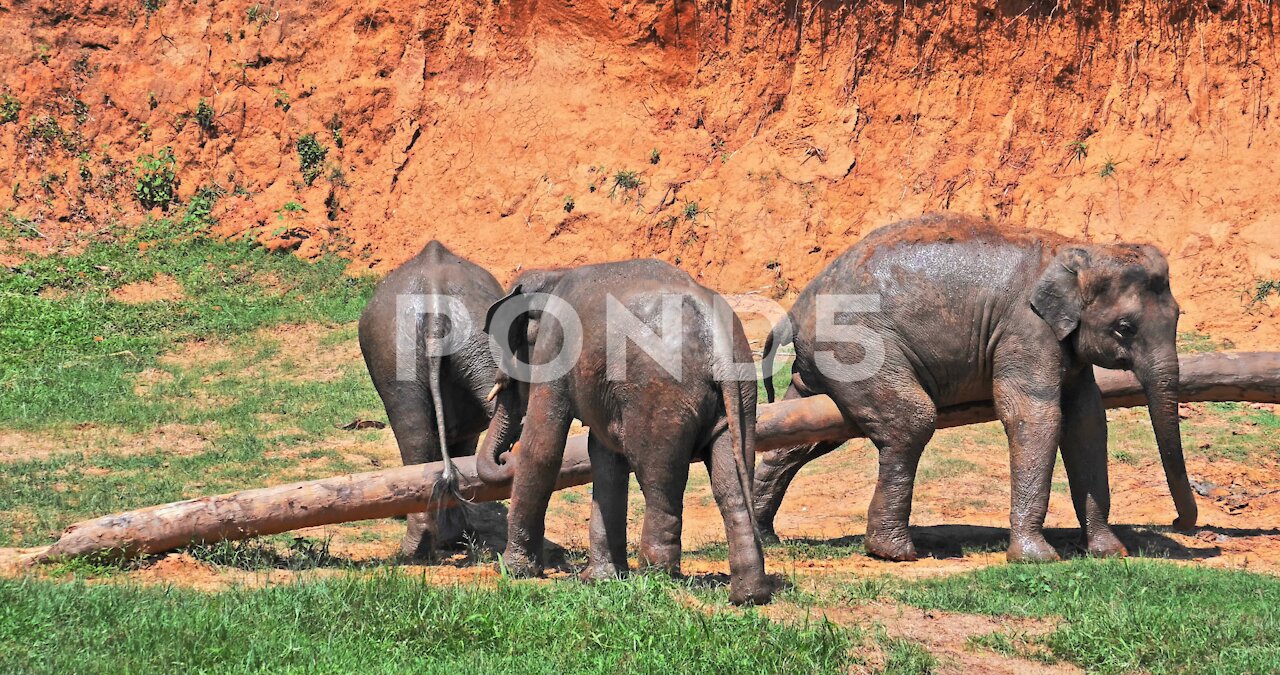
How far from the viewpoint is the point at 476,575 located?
31.9ft

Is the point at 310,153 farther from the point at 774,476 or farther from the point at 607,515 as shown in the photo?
the point at 607,515

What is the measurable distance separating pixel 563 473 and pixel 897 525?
8.62ft

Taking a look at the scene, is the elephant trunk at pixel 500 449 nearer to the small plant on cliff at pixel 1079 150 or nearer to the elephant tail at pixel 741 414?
the elephant tail at pixel 741 414

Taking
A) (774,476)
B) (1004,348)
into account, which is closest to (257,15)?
(774,476)

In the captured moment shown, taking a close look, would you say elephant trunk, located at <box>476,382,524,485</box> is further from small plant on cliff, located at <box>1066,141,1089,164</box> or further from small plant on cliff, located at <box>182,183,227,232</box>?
small plant on cliff, located at <box>1066,141,1089,164</box>

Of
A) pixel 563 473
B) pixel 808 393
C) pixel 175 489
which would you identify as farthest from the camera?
pixel 175 489

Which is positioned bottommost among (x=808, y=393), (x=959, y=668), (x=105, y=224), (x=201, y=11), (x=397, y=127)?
(x=959, y=668)

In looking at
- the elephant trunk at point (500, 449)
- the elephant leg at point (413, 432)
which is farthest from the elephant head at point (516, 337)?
the elephant leg at point (413, 432)

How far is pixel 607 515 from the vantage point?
30.8 feet

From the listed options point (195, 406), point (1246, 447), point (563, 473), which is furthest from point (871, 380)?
point (195, 406)

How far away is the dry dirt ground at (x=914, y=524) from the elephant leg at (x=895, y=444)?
26 cm

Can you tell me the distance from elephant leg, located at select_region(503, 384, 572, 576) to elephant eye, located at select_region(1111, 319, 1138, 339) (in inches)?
163

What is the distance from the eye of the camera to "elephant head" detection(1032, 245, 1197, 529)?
10.3 m

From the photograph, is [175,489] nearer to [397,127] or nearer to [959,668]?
[959,668]
